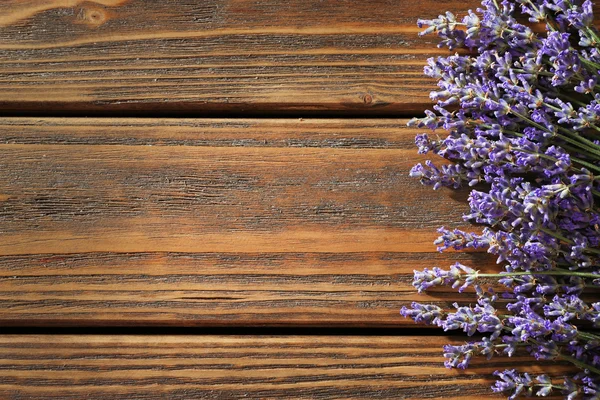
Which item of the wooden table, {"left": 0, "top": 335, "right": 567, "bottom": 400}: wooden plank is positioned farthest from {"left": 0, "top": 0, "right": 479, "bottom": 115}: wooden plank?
{"left": 0, "top": 335, "right": 567, "bottom": 400}: wooden plank

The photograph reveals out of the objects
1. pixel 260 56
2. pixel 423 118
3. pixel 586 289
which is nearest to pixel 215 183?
pixel 260 56

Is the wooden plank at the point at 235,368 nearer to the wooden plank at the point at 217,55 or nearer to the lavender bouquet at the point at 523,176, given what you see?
the lavender bouquet at the point at 523,176

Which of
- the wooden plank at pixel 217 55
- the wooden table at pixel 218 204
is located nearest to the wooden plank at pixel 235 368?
the wooden table at pixel 218 204

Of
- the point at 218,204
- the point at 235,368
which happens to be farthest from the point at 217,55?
the point at 235,368

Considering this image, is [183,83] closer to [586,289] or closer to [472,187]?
[472,187]

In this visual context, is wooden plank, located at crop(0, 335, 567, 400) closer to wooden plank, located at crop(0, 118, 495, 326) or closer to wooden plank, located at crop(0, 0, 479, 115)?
wooden plank, located at crop(0, 118, 495, 326)

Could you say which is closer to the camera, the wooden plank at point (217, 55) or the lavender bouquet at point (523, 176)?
the lavender bouquet at point (523, 176)
